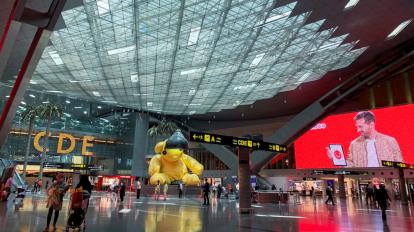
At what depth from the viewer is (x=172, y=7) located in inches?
811

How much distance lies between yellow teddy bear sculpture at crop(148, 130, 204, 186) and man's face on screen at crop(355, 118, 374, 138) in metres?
23.1

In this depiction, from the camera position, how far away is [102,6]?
2044cm

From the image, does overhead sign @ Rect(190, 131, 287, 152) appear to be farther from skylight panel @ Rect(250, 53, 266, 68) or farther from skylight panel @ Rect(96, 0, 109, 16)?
skylight panel @ Rect(250, 53, 266, 68)

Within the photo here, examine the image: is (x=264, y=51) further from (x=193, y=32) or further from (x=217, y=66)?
(x=193, y=32)

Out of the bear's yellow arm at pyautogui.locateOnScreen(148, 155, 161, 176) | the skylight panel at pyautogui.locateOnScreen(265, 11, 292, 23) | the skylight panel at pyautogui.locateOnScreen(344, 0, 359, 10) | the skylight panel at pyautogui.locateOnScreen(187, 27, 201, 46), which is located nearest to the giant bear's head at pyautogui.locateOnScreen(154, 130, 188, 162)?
the bear's yellow arm at pyautogui.locateOnScreen(148, 155, 161, 176)

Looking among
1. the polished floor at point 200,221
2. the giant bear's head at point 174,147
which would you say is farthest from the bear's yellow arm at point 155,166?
the polished floor at point 200,221

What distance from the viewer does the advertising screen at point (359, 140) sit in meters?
38.0

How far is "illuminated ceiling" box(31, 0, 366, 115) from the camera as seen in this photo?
21500 millimetres

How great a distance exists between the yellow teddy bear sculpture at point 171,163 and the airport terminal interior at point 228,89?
14 centimetres

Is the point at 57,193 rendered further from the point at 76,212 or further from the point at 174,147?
the point at 174,147

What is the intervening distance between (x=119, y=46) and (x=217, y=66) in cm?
1020

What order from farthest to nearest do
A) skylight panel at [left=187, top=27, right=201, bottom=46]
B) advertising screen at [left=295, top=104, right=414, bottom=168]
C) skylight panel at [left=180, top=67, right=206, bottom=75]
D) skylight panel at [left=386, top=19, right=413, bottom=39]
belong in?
1. advertising screen at [left=295, top=104, right=414, bottom=168]
2. skylight panel at [left=180, top=67, right=206, bottom=75]
3. skylight panel at [left=386, top=19, right=413, bottom=39]
4. skylight panel at [left=187, top=27, right=201, bottom=46]

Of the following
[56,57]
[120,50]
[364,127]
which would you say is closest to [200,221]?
[120,50]

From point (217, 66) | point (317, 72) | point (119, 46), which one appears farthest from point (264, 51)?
point (119, 46)
